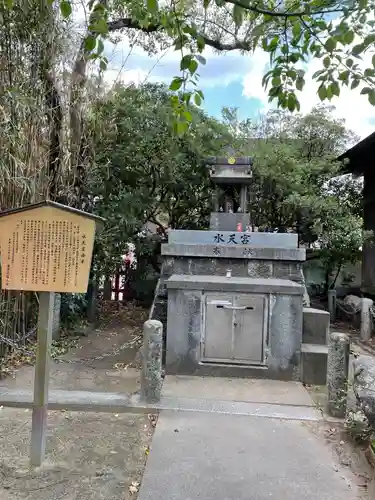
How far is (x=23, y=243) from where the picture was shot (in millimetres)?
3240

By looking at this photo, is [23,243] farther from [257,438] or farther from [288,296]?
[288,296]

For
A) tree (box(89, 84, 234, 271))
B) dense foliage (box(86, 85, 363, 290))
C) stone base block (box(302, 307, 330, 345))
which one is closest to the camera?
stone base block (box(302, 307, 330, 345))

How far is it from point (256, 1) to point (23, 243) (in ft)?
8.36

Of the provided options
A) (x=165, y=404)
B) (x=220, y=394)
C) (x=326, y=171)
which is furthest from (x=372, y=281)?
(x=165, y=404)

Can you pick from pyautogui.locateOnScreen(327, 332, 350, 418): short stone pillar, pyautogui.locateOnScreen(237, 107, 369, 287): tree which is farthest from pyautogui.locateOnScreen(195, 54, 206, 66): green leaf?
pyautogui.locateOnScreen(237, 107, 369, 287): tree

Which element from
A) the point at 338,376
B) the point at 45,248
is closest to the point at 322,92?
the point at 45,248

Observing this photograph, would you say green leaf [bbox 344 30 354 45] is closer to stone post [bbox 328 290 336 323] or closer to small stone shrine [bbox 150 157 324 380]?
small stone shrine [bbox 150 157 324 380]

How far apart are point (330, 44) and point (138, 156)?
595 cm

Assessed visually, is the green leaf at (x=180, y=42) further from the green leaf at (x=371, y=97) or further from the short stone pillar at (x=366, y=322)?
the short stone pillar at (x=366, y=322)

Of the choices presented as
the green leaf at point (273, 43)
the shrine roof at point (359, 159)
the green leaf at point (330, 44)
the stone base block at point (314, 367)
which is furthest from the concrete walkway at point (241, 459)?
the shrine roof at point (359, 159)

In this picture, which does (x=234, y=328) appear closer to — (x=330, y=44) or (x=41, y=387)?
(x=41, y=387)

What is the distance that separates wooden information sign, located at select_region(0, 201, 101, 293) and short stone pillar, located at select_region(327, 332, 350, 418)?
2503 mm

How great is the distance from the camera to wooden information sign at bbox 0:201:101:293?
10.6ft

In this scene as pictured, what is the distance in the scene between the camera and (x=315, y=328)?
5746 mm
